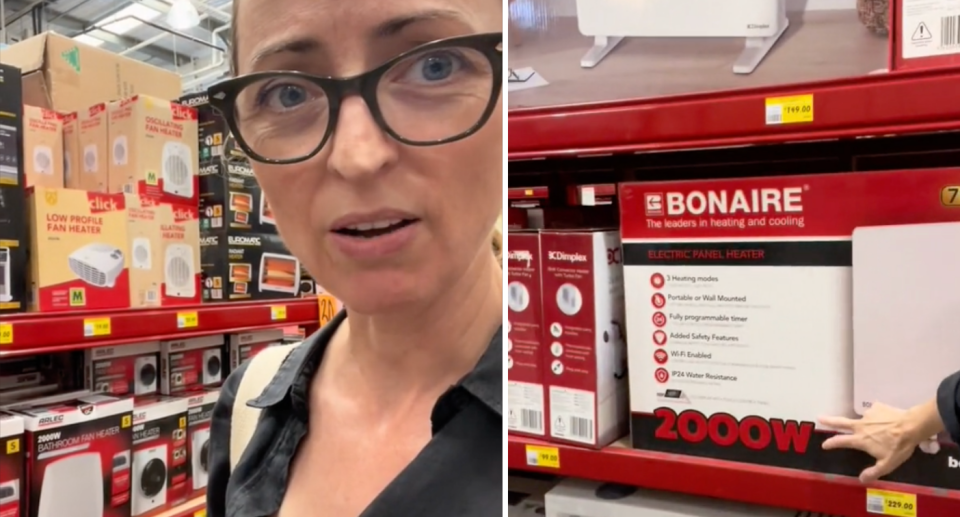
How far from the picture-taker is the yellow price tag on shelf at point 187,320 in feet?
5.52

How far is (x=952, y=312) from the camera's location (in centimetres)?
78

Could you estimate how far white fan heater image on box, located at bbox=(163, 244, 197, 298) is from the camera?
1.78 metres

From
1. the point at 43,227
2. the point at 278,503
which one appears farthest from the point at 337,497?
the point at 43,227

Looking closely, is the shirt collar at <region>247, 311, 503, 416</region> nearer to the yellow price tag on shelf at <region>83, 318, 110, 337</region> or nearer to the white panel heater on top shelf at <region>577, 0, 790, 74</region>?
the white panel heater on top shelf at <region>577, 0, 790, 74</region>

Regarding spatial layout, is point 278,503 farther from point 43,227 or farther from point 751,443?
point 43,227

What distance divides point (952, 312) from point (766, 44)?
0.36 meters

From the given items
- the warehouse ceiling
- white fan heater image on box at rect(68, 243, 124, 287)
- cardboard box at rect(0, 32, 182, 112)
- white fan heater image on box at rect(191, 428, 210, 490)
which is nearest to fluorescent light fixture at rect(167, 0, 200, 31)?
the warehouse ceiling

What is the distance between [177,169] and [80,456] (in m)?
0.70

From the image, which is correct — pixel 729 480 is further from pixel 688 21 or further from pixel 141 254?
pixel 141 254

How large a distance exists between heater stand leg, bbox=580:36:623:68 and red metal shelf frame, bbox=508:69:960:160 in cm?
6

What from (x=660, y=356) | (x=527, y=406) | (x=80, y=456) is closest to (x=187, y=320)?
(x=80, y=456)

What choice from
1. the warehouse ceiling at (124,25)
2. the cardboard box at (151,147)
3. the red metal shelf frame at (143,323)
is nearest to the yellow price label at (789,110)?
the red metal shelf frame at (143,323)

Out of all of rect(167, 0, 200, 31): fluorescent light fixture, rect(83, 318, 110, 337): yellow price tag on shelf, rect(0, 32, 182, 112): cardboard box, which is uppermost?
rect(167, 0, 200, 31): fluorescent light fixture

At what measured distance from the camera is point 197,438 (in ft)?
5.97
